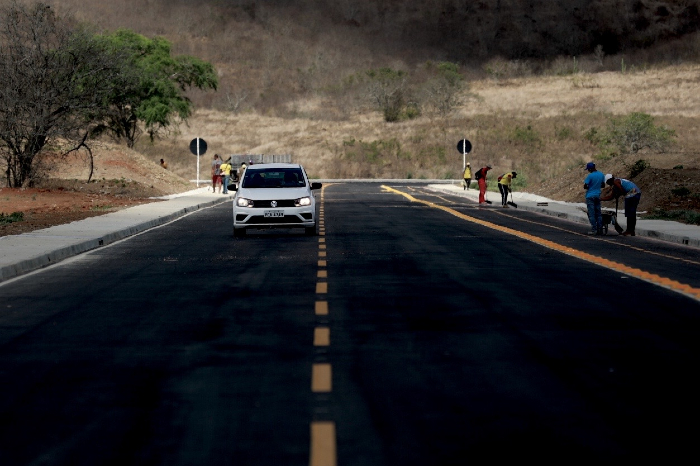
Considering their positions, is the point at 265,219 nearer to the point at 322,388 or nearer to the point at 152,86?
the point at 322,388

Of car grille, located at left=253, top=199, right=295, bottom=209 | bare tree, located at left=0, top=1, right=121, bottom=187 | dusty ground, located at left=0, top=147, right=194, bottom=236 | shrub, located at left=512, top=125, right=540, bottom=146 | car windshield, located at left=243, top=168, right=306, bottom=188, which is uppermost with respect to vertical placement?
bare tree, located at left=0, top=1, right=121, bottom=187

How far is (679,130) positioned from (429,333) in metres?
105

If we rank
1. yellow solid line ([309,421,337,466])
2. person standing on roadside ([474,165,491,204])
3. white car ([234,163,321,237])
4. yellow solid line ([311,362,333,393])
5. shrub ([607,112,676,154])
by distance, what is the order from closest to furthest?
1. yellow solid line ([309,421,337,466])
2. yellow solid line ([311,362,333,393])
3. white car ([234,163,321,237])
4. person standing on roadside ([474,165,491,204])
5. shrub ([607,112,676,154])

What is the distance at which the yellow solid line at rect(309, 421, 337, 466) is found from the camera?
271 inches

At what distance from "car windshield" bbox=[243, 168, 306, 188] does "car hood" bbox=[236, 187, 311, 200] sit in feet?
1.49

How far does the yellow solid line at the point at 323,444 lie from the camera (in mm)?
6875

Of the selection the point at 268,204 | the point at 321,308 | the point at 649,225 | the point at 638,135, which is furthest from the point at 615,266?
the point at 638,135

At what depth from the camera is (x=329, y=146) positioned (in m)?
119

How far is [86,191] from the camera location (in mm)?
53125

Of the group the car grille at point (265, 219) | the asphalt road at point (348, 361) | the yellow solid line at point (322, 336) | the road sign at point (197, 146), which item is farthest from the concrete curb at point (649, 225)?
the road sign at point (197, 146)

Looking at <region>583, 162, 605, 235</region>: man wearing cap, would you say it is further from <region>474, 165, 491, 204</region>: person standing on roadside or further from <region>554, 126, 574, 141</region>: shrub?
<region>554, 126, 574, 141</region>: shrub

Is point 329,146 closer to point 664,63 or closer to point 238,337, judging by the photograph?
point 664,63

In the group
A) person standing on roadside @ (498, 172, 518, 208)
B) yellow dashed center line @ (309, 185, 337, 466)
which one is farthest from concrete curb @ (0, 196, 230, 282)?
person standing on roadside @ (498, 172, 518, 208)

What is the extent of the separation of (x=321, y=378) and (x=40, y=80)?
40899 mm
